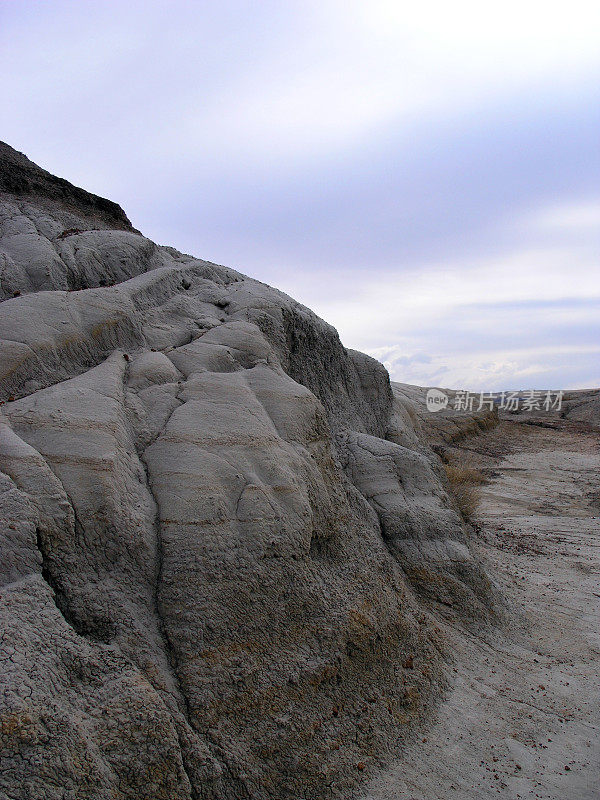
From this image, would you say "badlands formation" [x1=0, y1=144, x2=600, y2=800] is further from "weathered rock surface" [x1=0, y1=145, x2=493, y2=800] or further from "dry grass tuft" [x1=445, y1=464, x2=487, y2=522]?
"dry grass tuft" [x1=445, y1=464, x2=487, y2=522]

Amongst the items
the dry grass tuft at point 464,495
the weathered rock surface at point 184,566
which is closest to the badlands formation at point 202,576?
the weathered rock surface at point 184,566

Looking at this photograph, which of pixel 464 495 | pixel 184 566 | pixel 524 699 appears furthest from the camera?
pixel 464 495

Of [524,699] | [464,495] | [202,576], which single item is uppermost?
[202,576]

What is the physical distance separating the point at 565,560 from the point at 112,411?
7.33m

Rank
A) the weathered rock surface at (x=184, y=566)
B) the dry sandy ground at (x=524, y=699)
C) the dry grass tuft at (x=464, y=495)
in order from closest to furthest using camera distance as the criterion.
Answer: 1. the weathered rock surface at (x=184, y=566)
2. the dry sandy ground at (x=524, y=699)
3. the dry grass tuft at (x=464, y=495)

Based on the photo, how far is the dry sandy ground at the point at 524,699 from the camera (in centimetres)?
358

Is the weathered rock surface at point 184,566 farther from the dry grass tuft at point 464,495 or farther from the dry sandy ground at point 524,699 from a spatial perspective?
the dry grass tuft at point 464,495

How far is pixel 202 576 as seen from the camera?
3.42 metres

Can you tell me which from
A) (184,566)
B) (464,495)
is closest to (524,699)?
(184,566)

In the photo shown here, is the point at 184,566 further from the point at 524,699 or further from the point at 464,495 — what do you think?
the point at 464,495

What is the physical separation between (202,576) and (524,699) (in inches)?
109

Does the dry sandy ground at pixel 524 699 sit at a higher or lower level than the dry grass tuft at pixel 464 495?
lower

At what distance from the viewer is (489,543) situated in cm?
898

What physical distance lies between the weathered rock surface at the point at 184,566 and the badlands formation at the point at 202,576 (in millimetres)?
12
